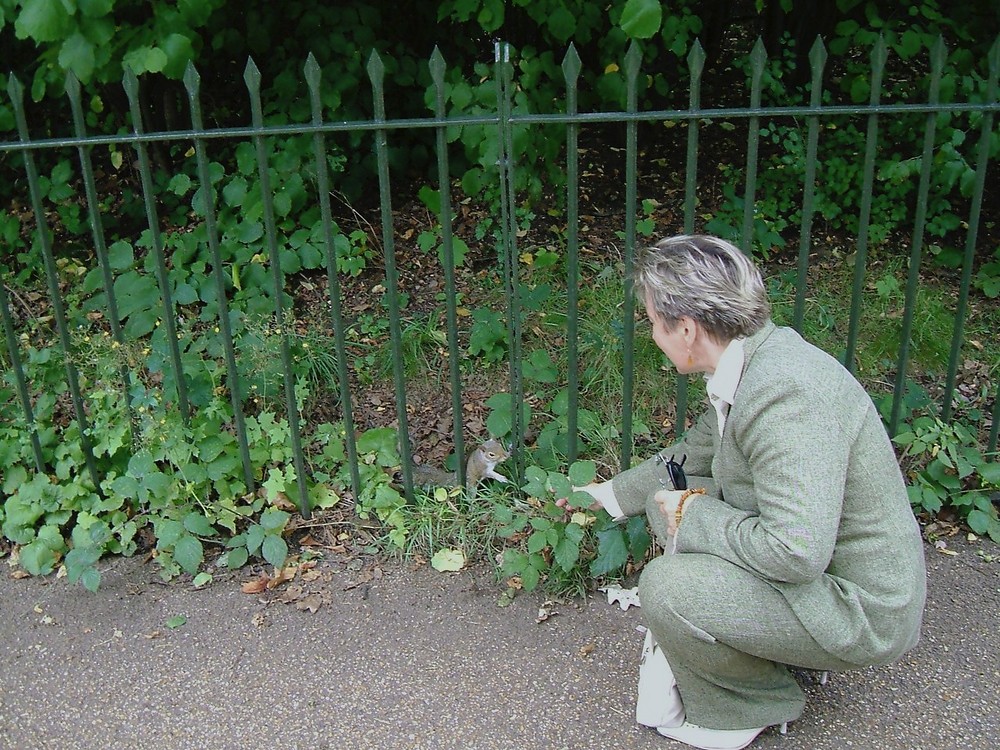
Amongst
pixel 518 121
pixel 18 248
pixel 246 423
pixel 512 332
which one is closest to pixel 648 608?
pixel 512 332

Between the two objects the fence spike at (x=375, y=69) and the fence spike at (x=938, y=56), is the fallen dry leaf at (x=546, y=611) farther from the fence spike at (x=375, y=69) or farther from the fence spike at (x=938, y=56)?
the fence spike at (x=938, y=56)

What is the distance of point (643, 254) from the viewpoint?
2.23 metres

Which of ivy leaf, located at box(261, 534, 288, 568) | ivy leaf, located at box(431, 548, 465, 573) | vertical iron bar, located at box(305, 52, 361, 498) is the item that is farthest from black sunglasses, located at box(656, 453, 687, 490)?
ivy leaf, located at box(261, 534, 288, 568)

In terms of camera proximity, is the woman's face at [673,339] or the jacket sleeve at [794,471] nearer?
the jacket sleeve at [794,471]

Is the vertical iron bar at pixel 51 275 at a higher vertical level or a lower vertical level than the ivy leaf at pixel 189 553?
higher

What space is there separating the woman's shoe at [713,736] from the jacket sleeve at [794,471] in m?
0.55

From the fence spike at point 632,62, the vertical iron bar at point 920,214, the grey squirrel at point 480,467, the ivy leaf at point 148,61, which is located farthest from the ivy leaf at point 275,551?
the vertical iron bar at point 920,214

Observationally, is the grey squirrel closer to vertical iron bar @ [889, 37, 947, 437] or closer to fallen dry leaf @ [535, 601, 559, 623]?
fallen dry leaf @ [535, 601, 559, 623]

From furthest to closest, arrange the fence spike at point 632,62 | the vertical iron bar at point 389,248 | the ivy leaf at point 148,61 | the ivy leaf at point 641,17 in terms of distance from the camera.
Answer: the ivy leaf at point 148,61
the ivy leaf at point 641,17
the vertical iron bar at point 389,248
the fence spike at point 632,62

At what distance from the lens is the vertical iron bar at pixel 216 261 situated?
275 centimetres

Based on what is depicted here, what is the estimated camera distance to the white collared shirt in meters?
2.09

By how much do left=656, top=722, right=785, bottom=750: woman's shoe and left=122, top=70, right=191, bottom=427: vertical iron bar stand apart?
6.41 ft

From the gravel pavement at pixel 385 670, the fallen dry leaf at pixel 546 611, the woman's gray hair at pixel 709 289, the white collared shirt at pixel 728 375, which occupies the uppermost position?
the woman's gray hair at pixel 709 289

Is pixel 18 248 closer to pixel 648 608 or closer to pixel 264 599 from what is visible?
pixel 264 599
